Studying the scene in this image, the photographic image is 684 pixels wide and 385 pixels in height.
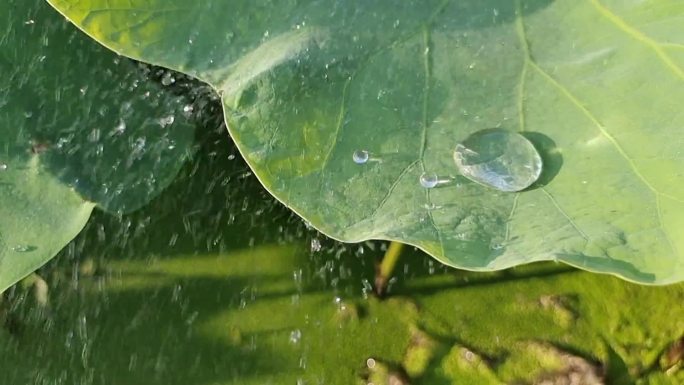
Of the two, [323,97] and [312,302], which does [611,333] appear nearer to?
[312,302]

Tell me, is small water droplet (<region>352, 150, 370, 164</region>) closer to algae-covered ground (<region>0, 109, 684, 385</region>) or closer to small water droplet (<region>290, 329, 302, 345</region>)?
algae-covered ground (<region>0, 109, 684, 385</region>)

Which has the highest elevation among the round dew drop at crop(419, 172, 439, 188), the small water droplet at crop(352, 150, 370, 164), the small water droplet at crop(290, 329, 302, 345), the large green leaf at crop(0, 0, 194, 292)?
the large green leaf at crop(0, 0, 194, 292)

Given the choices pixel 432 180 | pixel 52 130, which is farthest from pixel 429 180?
pixel 52 130

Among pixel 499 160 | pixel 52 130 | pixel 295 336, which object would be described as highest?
pixel 52 130

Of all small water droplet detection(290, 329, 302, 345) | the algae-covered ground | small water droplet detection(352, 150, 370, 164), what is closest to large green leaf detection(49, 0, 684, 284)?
small water droplet detection(352, 150, 370, 164)

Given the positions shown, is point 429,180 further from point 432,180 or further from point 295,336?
point 295,336

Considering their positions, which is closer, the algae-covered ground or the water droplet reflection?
the water droplet reflection

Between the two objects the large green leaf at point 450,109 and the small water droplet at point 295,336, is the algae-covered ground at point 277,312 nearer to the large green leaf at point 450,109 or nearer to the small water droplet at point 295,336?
the small water droplet at point 295,336

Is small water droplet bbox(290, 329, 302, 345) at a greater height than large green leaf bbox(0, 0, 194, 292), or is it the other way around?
large green leaf bbox(0, 0, 194, 292)
